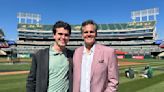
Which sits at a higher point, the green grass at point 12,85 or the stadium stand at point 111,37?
the stadium stand at point 111,37

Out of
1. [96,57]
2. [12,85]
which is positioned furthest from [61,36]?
[12,85]

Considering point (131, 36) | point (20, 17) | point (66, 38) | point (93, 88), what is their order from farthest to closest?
point (20, 17) → point (131, 36) → point (66, 38) → point (93, 88)

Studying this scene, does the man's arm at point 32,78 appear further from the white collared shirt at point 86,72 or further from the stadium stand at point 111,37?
the stadium stand at point 111,37

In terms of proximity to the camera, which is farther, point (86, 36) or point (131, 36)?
point (131, 36)

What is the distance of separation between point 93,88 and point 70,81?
1.31ft

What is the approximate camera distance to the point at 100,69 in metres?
4.51

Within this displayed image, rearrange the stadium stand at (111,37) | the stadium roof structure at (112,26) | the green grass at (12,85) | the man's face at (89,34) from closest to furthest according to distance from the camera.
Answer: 1. the man's face at (89,34)
2. the green grass at (12,85)
3. the stadium stand at (111,37)
4. the stadium roof structure at (112,26)

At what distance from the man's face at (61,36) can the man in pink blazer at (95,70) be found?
348 mm

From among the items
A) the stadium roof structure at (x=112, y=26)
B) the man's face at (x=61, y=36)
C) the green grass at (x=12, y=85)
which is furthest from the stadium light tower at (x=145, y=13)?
the man's face at (x=61, y=36)

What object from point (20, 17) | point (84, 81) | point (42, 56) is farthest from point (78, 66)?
point (20, 17)

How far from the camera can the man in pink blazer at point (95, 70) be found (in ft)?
14.8

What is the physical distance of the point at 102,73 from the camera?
452 centimetres

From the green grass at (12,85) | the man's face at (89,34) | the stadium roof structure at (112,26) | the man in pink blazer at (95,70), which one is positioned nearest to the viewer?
the man in pink blazer at (95,70)

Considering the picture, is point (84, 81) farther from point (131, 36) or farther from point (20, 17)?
point (20, 17)
